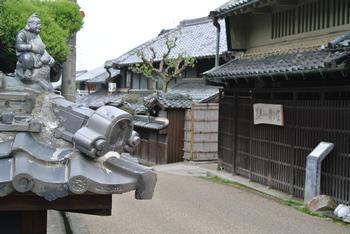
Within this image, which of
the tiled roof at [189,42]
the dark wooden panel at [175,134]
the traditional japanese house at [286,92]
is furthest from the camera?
the tiled roof at [189,42]

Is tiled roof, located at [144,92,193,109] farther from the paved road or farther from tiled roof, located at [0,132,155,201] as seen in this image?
tiled roof, located at [0,132,155,201]

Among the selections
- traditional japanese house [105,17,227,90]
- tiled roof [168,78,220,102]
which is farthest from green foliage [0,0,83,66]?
traditional japanese house [105,17,227,90]

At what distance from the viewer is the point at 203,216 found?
466 inches

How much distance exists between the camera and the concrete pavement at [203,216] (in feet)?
34.7

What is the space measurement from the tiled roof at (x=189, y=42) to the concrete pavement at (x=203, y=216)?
12928 mm

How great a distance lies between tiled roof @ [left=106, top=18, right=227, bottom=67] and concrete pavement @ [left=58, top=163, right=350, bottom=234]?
42.4ft

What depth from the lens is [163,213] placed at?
12180mm

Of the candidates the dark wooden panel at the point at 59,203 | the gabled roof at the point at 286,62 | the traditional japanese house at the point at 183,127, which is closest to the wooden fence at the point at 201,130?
the traditional japanese house at the point at 183,127

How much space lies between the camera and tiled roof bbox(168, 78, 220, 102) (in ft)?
83.1

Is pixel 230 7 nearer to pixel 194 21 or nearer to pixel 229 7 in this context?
pixel 229 7

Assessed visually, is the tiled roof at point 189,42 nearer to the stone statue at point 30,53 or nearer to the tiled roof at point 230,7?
the tiled roof at point 230,7

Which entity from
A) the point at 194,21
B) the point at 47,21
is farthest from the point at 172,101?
the point at 194,21

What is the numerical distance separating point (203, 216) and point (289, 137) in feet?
12.5

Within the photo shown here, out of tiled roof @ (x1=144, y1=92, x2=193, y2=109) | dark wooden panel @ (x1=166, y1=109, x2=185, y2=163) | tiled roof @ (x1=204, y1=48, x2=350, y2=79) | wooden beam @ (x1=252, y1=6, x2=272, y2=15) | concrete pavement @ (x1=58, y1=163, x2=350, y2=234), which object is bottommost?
concrete pavement @ (x1=58, y1=163, x2=350, y2=234)
